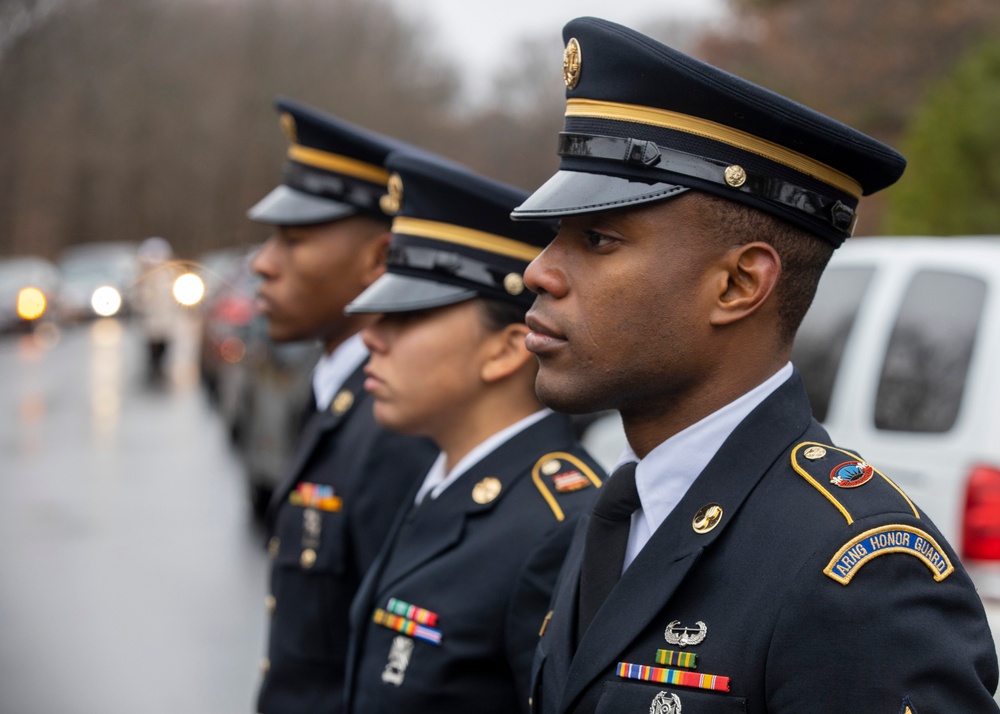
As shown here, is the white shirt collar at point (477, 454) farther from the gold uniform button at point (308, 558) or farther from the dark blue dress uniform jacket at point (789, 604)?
the dark blue dress uniform jacket at point (789, 604)

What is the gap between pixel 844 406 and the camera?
4.80 meters

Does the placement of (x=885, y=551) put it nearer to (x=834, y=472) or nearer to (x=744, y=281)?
(x=834, y=472)

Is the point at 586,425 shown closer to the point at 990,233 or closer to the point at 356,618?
the point at 356,618

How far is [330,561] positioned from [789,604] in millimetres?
1779

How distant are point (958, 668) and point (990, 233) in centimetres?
1361

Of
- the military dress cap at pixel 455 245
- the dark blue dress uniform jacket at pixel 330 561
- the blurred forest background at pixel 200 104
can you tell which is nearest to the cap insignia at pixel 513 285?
the military dress cap at pixel 455 245

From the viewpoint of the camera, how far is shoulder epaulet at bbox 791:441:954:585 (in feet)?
5.50

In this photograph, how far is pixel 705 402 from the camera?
198cm

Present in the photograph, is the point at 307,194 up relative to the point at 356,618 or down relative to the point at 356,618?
up

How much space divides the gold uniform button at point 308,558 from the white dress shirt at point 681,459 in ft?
4.78

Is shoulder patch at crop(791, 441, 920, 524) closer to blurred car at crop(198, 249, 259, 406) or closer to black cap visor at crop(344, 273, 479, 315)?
black cap visor at crop(344, 273, 479, 315)

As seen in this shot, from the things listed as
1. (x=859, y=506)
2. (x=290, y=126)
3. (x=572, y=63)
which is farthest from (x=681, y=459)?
(x=290, y=126)

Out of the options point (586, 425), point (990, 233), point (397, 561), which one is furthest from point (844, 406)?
point (990, 233)

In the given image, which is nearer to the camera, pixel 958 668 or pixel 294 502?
pixel 958 668
